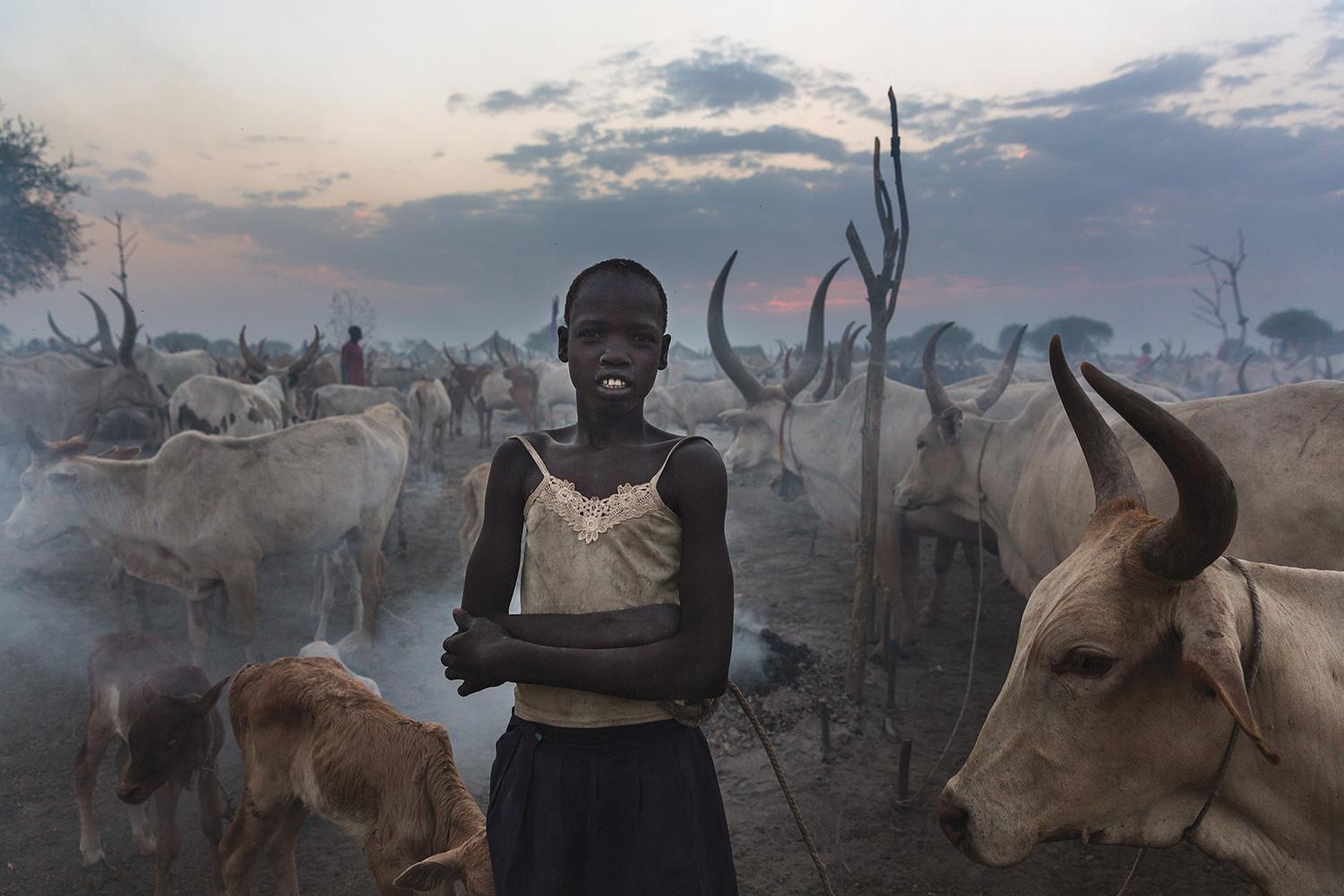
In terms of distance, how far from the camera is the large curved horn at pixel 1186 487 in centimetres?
147

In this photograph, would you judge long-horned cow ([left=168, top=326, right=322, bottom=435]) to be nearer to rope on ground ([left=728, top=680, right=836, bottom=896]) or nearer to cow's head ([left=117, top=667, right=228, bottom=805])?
cow's head ([left=117, top=667, right=228, bottom=805])

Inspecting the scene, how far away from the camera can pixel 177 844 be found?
3.86m

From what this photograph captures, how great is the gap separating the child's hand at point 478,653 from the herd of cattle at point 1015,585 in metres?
1.24

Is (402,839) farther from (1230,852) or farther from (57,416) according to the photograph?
(57,416)

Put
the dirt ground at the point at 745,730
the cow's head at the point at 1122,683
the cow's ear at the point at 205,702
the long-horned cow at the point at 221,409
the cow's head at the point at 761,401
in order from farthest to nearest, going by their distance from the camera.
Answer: the long-horned cow at the point at 221,409 < the cow's head at the point at 761,401 < the dirt ground at the point at 745,730 < the cow's ear at the point at 205,702 < the cow's head at the point at 1122,683

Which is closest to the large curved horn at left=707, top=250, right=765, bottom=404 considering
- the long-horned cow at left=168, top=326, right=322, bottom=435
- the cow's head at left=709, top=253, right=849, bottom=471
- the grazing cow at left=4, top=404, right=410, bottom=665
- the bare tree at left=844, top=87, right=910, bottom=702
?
the cow's head at left=709, top=253, right=849, bottom=471

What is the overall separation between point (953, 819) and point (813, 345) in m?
7.44

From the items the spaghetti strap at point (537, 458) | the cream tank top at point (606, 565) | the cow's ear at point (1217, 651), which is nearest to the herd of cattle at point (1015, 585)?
the cow's ear at point (1217, 651)

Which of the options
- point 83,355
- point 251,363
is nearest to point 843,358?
point 251,363

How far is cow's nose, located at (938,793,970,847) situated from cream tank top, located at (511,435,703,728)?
2.68ft

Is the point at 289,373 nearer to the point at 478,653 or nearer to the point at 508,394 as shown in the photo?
the point at 508,394

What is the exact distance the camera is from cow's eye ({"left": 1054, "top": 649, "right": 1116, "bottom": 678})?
1710mm

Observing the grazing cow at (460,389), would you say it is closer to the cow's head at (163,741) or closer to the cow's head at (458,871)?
the cow's head at (163,741)

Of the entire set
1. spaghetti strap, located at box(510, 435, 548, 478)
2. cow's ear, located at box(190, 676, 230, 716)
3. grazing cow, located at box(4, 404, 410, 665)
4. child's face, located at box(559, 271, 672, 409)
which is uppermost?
child's face, located at box(559, 271, 672, 409)
